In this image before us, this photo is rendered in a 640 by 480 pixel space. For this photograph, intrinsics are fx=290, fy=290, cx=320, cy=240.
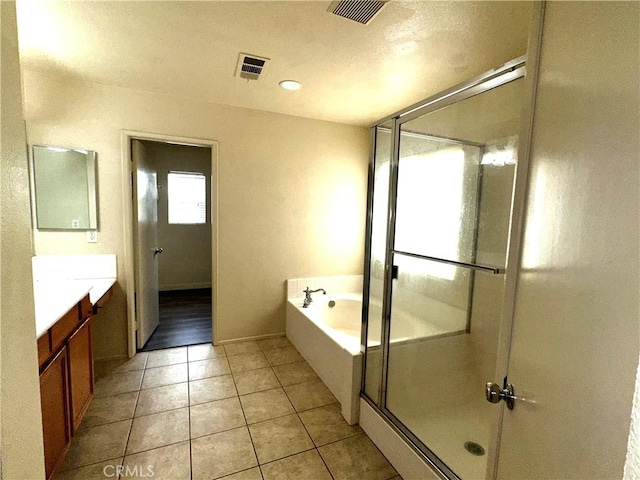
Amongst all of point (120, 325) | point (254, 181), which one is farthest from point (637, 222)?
point (120, 325)

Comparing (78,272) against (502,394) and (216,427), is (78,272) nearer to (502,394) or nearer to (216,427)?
(216,427)

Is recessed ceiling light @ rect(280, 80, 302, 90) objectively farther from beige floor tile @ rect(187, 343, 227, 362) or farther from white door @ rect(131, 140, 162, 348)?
beige floor tile @ rect(187, 343, 227, 362)

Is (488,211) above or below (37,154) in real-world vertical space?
below

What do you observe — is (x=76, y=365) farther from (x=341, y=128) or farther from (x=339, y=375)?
(x=341, y=128)

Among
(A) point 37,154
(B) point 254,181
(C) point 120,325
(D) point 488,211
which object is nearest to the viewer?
(D) point 488,211

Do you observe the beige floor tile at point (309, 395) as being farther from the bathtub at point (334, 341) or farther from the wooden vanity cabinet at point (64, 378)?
the wooden vanity cabinet at point (64, 378)

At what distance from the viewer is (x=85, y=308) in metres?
1.78

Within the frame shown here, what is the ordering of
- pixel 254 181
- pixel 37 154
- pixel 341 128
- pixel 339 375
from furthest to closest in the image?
pixel 341 128, pixel 254 181, pixel 37 154, pixel 339 375

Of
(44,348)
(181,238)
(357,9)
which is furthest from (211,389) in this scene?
(181,238)

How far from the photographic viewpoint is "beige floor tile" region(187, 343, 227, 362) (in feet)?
9.08

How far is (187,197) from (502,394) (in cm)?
507

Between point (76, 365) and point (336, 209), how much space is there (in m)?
2.60

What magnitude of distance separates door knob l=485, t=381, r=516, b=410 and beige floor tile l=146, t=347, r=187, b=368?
2.63 meters

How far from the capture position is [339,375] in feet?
7.04
